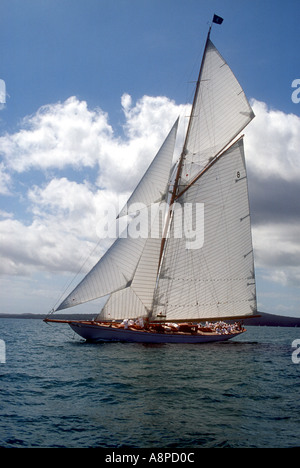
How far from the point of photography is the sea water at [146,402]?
10.1 meters

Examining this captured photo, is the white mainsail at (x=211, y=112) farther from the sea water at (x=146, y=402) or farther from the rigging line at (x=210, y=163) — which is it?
the sea water at (x=146, y=402)

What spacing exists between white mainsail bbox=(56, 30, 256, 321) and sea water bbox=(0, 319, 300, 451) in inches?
328

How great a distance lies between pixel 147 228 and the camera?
32188 mm

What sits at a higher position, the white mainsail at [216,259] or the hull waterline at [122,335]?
the white mainsail at [216,259]

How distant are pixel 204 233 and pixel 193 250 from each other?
1.94 meters

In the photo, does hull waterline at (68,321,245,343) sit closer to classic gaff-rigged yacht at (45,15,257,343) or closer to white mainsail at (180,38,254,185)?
classic gaff-rigged yacht at (45,15,257,343)

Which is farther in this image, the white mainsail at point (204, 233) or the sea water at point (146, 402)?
the white mainsail at point (204, 233)

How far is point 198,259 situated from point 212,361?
1127cm

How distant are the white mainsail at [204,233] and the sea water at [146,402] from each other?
328 inches

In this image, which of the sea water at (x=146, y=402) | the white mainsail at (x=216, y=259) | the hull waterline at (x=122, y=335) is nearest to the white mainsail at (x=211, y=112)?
the white mainsail at (x=216, y=259)

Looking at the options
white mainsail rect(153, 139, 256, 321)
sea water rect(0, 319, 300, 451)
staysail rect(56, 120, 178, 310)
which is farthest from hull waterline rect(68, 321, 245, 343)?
sea water rect(0, 319, 300, 451)

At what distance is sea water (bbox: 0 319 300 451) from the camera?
10.1 m

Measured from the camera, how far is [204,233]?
34.3 metres

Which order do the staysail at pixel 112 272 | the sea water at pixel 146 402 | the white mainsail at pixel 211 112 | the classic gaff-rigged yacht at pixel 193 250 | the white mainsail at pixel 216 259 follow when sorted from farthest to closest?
1. the white mainsail at pixel 211 112
2. the white mainsail at pixel 216 259
3. the classic gaff-rigged yacht at pixel 193 250
4. the staysail at pixel 112 272
5. the sea water at pixel 146 402
